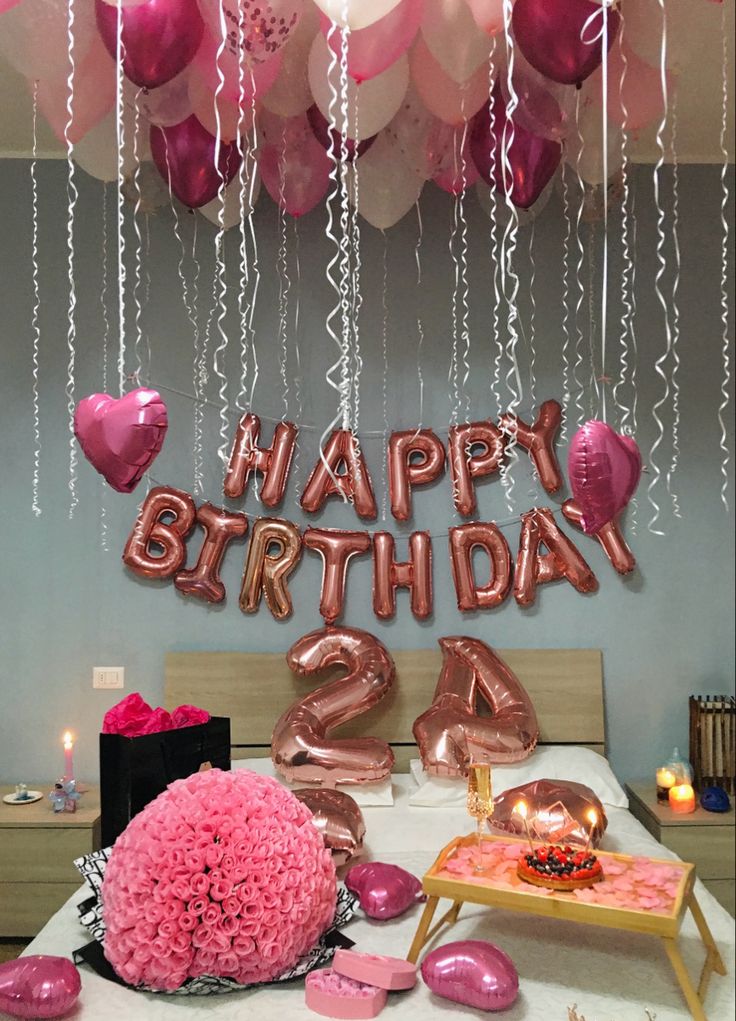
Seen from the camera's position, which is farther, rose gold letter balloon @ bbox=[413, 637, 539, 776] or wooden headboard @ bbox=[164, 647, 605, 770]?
wooden headboard @ bbox=[164, 647, 605, 770]

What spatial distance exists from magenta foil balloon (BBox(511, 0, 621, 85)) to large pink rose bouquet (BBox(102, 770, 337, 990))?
1.40m

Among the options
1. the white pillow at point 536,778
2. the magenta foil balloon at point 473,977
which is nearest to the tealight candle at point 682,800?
the white pillow at point 536,778

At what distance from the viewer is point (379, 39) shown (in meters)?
1.72

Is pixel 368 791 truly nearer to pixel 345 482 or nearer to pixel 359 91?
pixel 345 482

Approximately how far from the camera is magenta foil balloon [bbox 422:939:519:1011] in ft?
5.00

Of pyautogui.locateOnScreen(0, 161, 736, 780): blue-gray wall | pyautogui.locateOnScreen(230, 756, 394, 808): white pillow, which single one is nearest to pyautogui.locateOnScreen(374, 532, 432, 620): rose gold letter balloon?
pyautogui.locateOnScreen(0, 161, 736, 780): blue-gray wall

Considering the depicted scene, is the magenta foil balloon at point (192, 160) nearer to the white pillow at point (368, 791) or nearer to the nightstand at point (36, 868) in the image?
the white pillow at point (368, 791)

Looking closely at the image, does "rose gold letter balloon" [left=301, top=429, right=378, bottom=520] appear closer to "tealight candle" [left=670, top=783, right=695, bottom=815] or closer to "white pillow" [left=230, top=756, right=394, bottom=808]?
"white pillow" [left=230, top=756, right=394, bottom=808]

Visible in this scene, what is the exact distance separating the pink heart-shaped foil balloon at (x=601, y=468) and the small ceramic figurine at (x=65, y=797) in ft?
6.06

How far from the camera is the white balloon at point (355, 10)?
1.57m

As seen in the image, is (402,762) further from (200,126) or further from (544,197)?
(200,126)

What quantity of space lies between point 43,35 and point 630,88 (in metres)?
1.17

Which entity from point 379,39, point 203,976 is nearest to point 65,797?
point 203,976

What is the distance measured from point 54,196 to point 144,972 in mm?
2400
